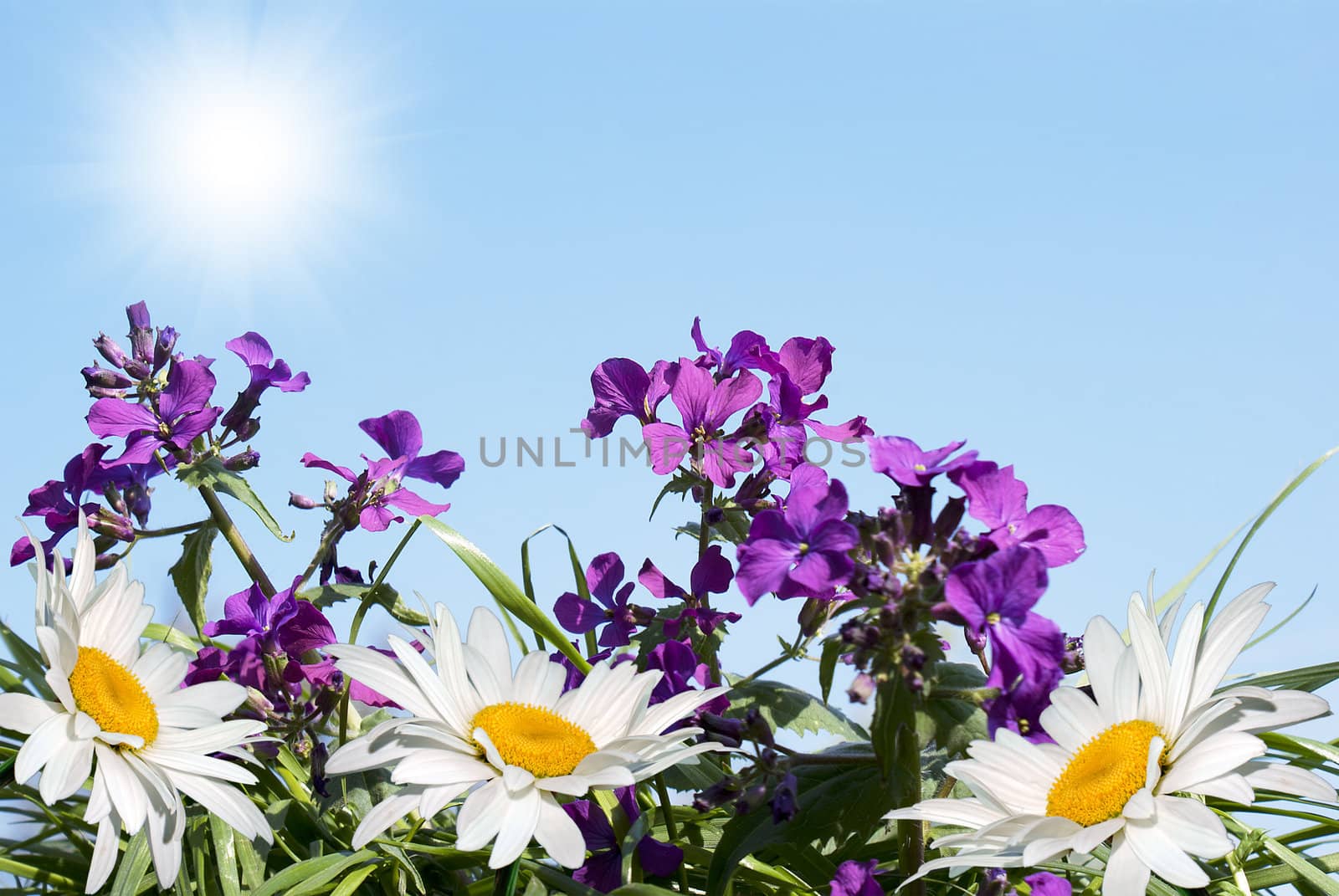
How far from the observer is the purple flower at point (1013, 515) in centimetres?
111

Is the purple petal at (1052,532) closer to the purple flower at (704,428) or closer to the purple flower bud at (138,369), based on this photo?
the purple flower at (704,428)

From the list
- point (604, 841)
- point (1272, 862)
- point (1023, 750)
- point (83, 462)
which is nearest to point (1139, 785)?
point (1023, 750)

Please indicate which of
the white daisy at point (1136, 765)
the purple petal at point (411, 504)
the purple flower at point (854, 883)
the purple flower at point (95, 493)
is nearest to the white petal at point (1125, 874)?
the white daisy at point (1136, 765)

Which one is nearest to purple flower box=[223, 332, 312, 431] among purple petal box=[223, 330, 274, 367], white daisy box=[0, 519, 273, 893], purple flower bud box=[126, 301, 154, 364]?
purple petal box=[223, 330, 274, 367]

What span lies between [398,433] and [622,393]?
0.41 metres

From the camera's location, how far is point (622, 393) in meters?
1.63

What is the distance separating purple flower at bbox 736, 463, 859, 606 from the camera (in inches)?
42.6

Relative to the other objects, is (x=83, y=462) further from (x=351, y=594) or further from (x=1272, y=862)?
(x=1272, y=862)

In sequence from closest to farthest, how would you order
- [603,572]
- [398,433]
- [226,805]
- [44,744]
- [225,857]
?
[44,744], [226,805], [225,857], [603,572], [398,433]

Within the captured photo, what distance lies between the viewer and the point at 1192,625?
1.13 meters

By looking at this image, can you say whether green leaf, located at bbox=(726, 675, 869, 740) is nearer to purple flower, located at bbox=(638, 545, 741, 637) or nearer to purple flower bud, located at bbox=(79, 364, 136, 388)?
purple flower, located at bbox=(638, 545, 741, 637)

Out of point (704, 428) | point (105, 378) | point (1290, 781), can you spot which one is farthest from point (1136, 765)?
point (105, 378)

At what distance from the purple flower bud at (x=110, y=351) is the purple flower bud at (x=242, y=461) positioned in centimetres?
23

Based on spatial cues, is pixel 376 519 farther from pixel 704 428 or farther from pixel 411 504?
pixel 704 428
